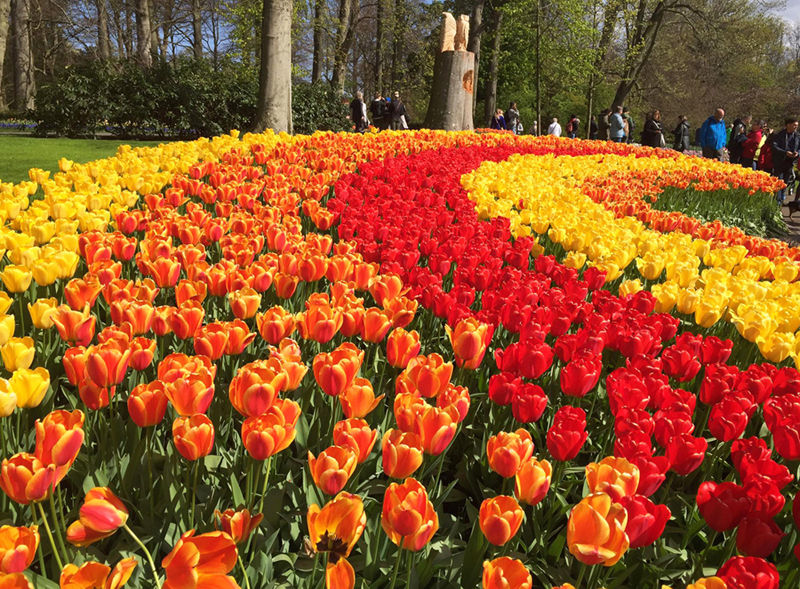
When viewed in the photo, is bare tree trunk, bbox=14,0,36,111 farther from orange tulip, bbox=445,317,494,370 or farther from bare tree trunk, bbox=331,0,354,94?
orange tulip, bbox=445,317,494,370

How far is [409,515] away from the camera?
1.04 metres

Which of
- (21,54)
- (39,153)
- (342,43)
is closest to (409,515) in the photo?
(39,153)

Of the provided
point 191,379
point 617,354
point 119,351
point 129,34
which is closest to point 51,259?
point 119,351

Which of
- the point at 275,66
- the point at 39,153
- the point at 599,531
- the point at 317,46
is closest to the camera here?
the point at 599,531

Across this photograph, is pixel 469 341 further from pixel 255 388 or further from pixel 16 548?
pixel 16 548

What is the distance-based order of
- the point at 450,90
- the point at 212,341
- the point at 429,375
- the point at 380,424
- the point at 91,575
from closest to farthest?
the point at 91,575 → the point at 429,375 → the point at 212,341 → the point at 380,424 → the point at 450,90

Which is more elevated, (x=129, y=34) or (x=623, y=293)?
(x=129, y=34)

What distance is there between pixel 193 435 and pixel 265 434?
0.14 metres

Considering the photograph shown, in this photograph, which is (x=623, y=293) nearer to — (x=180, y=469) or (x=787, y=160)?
(x=180, y=469)

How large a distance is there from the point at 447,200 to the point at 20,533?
14.7 ft

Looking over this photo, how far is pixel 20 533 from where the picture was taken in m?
0.95

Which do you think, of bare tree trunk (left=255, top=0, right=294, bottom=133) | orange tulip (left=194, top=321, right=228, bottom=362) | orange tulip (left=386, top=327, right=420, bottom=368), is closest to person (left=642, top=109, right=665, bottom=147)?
bare tree trunk (left=255, top=0, right=294, bottom=133)

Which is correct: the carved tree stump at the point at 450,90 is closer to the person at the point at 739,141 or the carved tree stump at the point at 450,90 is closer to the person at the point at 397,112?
the person at the point at 397,112

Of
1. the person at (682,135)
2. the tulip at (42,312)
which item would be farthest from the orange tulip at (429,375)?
the person at (682,135)
